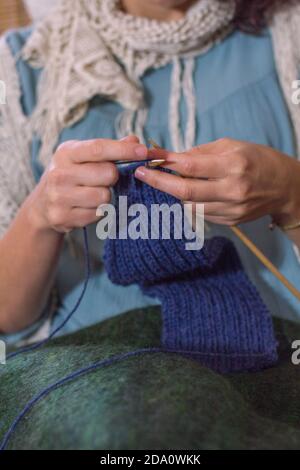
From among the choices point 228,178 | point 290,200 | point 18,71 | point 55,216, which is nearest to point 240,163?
point 228,178

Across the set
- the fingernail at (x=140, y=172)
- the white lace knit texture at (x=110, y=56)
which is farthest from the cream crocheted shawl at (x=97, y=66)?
the fingernail at (x=140, y=172)

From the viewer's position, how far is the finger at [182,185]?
0.64 m

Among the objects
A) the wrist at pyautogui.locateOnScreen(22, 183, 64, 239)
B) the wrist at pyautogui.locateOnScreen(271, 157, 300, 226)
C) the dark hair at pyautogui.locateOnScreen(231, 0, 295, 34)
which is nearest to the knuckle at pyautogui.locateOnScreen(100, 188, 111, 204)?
the wrist at pyautogui.locateOnScreen(22, 183, 64, 239)

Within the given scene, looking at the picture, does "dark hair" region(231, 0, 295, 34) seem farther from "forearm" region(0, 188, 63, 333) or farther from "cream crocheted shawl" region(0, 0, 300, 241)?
"forearm" region(0, 188, 63, 333)

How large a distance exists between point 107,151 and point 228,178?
0.49 feet

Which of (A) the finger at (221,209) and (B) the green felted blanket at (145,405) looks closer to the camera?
(B) the green felted blanket at (145,405)

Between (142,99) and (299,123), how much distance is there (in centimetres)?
26

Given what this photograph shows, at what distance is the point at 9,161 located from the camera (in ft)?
2.90

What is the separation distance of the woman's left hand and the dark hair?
0.33m

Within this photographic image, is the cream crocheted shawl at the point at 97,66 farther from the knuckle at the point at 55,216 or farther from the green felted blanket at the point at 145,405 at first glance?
the green felted blanket at the point at 145,405

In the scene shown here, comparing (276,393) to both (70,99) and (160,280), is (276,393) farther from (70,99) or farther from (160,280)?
(70,99)

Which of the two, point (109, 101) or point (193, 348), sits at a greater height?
point (109, 101)

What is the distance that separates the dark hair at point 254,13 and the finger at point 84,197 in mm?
459

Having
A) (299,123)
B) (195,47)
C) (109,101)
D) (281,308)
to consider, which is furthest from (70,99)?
(281,308)
